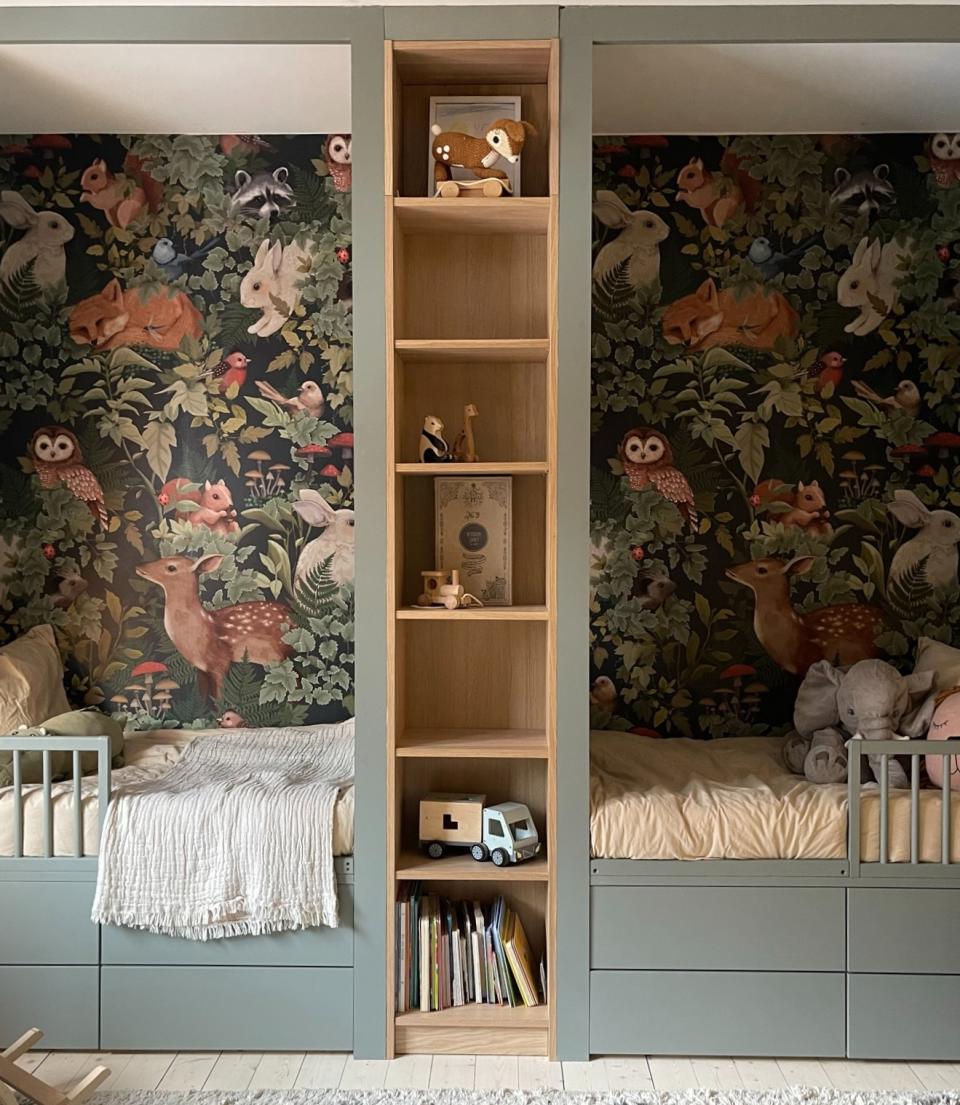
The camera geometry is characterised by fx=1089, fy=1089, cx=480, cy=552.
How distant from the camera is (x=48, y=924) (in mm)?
2492

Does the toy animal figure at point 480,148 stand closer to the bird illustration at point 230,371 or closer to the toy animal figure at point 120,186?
the bird illustration at point 230,371

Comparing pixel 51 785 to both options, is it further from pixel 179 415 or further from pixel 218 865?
pixel 179 415

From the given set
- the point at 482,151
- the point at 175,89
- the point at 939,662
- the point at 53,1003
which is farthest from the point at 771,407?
the point at 53,1003

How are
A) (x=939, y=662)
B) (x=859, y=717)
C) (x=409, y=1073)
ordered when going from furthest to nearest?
(x=939, y=662) → (x=859, y=717) → (x=409, y=1073)

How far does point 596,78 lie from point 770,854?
6.32ft

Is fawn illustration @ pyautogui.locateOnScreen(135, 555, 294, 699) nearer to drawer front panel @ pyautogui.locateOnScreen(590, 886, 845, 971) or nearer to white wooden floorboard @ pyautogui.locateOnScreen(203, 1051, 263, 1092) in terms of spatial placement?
white wooden floorboard @ pyautogui.locateOnScreen(203, 1051, 263, 1092)

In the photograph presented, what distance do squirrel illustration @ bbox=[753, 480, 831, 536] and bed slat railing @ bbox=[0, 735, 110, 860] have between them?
193 cm

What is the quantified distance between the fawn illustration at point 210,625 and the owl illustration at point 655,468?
3.68ft

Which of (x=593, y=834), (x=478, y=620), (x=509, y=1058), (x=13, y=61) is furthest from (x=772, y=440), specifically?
(x=13, y=61)

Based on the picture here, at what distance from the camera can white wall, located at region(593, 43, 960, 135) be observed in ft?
8.38

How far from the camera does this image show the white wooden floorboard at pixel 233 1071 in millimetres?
2365

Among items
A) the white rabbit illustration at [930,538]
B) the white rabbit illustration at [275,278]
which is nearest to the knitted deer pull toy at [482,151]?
the white rabbit illustration at [275,278]

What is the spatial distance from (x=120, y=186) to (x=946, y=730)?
2711 mm

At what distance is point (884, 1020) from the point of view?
246 centimetres
